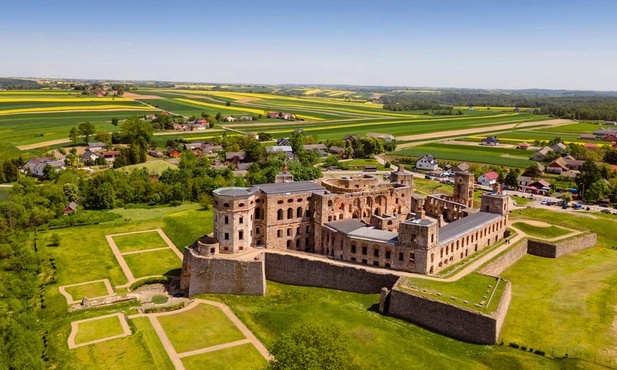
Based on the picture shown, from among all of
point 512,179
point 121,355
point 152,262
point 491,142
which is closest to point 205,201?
point 152,262

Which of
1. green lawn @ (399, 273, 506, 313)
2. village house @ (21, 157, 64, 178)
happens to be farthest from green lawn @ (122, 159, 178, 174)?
green lawn @ (399, 273, 506, 313)

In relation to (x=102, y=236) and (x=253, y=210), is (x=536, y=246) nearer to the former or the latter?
(x=253, y=210)

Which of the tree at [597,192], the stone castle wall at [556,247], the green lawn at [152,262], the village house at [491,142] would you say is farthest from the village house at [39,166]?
the village house at [491,142]

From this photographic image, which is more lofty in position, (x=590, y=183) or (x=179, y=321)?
(x=590, y=183)

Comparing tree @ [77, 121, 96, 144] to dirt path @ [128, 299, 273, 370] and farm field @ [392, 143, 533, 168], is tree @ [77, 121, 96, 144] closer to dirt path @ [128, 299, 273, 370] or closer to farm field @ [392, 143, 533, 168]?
farm field @ [392, 143, 533, 168]

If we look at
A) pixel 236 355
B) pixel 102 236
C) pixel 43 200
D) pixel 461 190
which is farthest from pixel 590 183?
pixel 43 200
